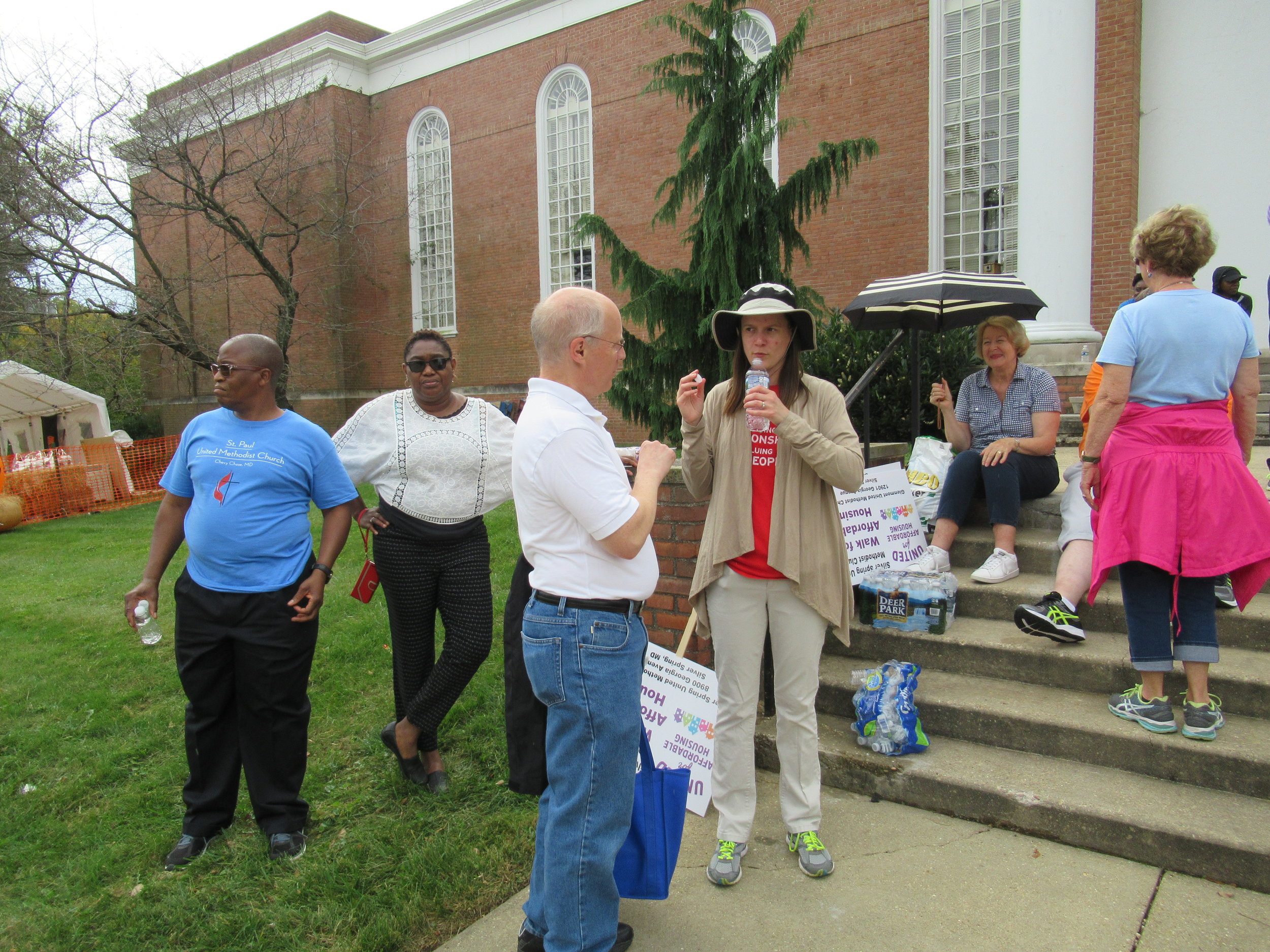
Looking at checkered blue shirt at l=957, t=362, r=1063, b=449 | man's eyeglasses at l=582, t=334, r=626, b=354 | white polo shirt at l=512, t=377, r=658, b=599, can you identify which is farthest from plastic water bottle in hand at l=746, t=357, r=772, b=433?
checkered blue shirt at l=957, t=362, r=1063, b=449

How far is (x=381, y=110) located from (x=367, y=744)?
2098 cm

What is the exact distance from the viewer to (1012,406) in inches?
190

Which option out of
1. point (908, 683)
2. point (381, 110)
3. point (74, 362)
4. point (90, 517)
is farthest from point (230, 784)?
point (381, 110)

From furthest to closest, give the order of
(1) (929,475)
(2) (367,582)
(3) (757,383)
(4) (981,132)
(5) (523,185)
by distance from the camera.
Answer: (5) (523,185) < (4) (981,132) < (1) (929,475) < (2) (367,582) < (3) (757,383)

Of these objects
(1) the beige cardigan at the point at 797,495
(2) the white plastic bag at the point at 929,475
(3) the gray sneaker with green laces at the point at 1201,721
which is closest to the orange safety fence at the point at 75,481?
(2) the white plastic bag at the point at 929,475

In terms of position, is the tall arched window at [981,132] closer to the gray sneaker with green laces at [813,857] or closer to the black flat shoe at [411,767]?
the gray sneaker with green laces at [813,857]

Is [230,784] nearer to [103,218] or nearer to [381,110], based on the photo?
[103,218]

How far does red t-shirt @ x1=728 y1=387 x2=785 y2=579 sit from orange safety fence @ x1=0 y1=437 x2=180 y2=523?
1407 centimetres

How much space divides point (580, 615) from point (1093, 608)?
9.83 feet

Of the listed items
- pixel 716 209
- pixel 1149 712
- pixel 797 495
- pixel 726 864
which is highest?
pixel 716 209

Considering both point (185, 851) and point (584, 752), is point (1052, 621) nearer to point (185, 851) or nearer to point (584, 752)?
point (584, 752)

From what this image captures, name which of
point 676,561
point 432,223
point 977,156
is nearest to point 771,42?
point 977,156

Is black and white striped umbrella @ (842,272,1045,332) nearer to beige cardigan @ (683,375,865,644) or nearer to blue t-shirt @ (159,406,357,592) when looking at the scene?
beige cardigan @ (683,375,865,644)

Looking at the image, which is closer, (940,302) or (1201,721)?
(1201,721)
